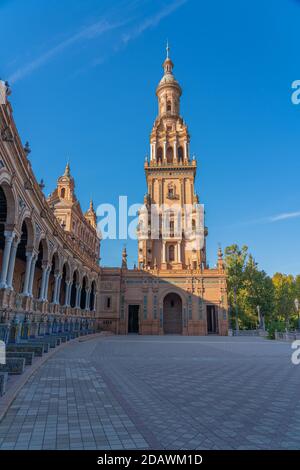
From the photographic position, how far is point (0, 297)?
11.3 metres

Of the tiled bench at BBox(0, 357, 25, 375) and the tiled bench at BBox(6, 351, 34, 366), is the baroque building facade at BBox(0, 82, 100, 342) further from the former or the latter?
the tiled bench at BBox(0, 357, 25, 375)

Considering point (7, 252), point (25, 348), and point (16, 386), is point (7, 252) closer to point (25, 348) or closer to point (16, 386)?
point (25, 348)

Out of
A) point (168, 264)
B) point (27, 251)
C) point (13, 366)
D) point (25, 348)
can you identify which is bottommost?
point (13, 366)

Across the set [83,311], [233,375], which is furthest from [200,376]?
[83,311]

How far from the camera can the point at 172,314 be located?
37750mm

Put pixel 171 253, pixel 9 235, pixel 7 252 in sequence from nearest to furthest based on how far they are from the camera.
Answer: pixel 7 252, pixel 9 235, pixel 171 253

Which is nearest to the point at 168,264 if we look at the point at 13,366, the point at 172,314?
the point at 172,314

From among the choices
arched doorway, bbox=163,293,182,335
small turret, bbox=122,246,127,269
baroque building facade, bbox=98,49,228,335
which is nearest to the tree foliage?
baroque building facade, bbox=98,49,228,335

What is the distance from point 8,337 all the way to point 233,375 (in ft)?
28.0

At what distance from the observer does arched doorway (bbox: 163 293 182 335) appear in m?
37.2

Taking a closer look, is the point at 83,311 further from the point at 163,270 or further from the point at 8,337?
the point at 8,337

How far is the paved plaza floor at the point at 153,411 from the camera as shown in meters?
4.01

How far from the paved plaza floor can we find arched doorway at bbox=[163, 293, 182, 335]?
28.6 meters

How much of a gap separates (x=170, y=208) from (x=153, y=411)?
38917mm
